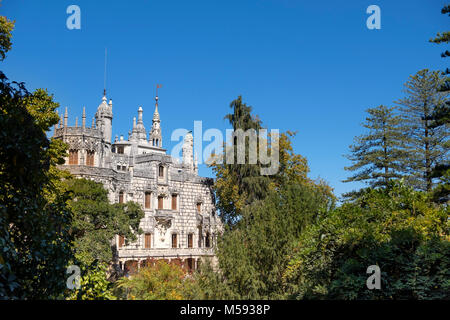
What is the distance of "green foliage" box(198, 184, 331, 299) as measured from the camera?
603 inches

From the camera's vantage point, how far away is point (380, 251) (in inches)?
462

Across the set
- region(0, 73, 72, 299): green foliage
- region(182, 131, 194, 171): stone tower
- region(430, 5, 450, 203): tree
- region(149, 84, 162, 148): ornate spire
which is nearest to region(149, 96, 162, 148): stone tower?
region(149, 84, 162, 148): ornate spire

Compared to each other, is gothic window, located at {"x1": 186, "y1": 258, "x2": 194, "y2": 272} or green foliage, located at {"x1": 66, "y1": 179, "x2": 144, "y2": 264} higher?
green foliage, located at {"x1": 66, "y1": 179, "x2": 144, "y2": 264}

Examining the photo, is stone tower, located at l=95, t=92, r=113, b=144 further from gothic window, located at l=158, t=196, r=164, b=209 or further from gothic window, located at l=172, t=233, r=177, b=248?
gothic window, located at l=172, t=233, r=177, b=248

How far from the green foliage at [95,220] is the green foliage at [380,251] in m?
16.3

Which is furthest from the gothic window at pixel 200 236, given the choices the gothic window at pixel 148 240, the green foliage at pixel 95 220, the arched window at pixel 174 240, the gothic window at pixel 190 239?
the green foliage at pixel 95 220

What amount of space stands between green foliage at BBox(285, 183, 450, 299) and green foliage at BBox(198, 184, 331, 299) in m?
0.85

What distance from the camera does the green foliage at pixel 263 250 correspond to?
15.3 meters

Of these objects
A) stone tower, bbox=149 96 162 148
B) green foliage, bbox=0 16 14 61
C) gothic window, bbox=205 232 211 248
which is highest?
stone tower, bbox=149 96 162 148

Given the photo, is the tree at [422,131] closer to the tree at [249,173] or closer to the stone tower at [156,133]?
the tree at [249,173]

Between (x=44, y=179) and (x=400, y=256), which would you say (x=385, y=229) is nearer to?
(x=400, y=256)

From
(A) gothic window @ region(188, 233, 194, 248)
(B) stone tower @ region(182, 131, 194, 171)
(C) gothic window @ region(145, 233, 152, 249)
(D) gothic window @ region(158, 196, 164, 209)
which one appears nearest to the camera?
(C) gothic window @ region(145, 233, 152, 249)
